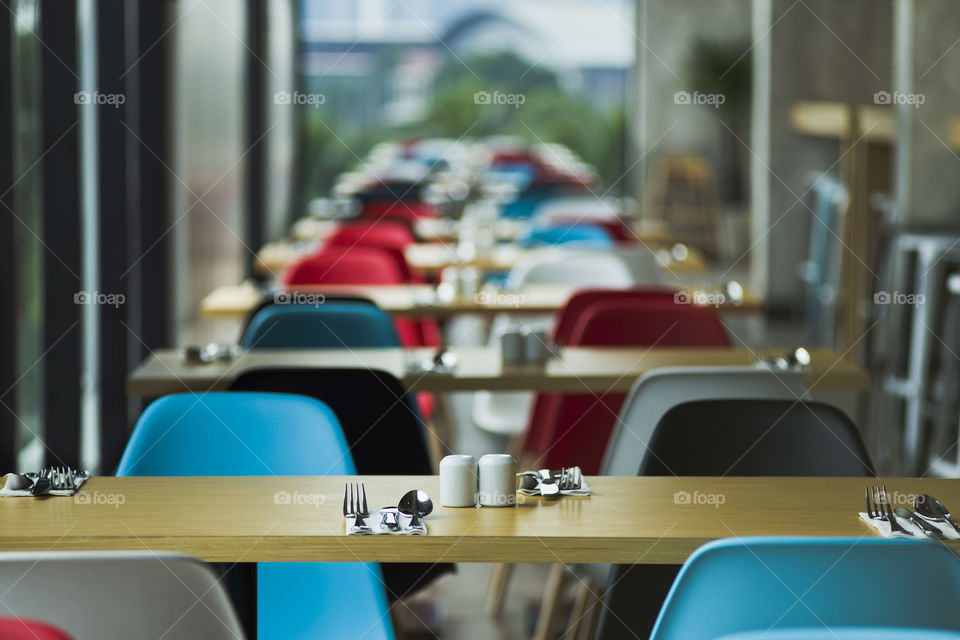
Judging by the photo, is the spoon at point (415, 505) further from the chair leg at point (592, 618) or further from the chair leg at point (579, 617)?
the chair leg at point (579, 617)

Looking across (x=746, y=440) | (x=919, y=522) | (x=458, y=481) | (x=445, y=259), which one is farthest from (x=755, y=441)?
(x=445, y=259)

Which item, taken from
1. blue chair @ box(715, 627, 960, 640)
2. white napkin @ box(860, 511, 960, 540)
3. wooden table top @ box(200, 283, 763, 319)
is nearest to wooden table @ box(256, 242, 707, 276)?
wooden table top @ box(200, 283, 763, 319)

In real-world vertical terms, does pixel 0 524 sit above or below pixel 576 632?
above

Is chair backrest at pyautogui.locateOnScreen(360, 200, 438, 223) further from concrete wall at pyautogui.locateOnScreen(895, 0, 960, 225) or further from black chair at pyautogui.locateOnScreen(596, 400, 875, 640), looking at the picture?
black chair at pyautogui.locateOnScreen(596, 400, 875, 640)

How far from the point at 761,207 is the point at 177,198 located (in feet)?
14.3

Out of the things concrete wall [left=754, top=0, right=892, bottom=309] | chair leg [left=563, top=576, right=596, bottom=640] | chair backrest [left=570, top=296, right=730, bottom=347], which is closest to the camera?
chair leg [left=563, top=576, right=596, bottom=640]

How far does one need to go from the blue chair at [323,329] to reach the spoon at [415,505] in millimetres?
1764

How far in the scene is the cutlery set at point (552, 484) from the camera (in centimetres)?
205

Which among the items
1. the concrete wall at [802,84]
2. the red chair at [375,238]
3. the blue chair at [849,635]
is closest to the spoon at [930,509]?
the blue chair at [849,635]

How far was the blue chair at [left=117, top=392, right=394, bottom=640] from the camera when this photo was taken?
7.14 feet

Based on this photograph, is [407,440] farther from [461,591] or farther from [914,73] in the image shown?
[914,73]

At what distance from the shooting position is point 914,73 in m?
5.13

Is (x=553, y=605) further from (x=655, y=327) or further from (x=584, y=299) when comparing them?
(x=584, y=299)

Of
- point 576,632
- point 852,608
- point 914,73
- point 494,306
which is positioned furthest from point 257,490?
point 914,73
